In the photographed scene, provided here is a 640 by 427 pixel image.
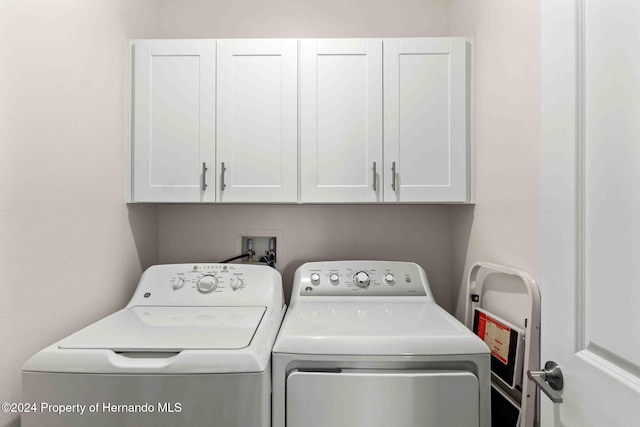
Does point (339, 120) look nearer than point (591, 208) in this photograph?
No

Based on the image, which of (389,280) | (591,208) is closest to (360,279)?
(389,280)

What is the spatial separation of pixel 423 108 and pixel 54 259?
5.17 ft

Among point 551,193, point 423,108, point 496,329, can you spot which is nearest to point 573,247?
point 551,193

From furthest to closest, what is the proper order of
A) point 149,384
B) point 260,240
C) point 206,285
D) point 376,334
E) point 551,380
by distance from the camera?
point 260,240 < point 206,285 < point 376,334 < point 149,384 < point 551,380

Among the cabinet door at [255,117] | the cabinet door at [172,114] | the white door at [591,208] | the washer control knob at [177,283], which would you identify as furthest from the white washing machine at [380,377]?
the cabinet door at [172,114]

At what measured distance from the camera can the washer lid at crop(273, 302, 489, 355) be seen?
42.6 inches

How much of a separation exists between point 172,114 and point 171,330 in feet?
3.17

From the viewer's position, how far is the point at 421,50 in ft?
5.21

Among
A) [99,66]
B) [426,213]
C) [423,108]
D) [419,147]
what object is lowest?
[426,213]

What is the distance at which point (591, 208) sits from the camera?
0.63m

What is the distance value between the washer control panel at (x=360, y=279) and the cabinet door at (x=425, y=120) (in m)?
0.35

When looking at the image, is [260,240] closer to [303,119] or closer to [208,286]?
[208,286]

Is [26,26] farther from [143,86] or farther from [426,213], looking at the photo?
[426,213]

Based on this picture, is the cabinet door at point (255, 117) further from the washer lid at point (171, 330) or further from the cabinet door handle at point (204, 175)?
the washer lid at point (171, 330)
